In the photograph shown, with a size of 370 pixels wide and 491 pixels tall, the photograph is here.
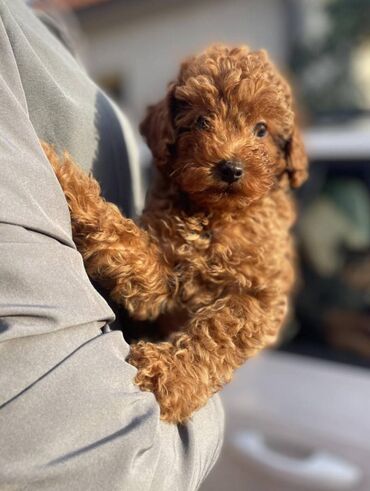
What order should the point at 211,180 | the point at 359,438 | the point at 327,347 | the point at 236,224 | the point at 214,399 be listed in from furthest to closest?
the point at 327,347
the point at 359,438
the point at 236,224
the point at 211,180
the point at 214,399

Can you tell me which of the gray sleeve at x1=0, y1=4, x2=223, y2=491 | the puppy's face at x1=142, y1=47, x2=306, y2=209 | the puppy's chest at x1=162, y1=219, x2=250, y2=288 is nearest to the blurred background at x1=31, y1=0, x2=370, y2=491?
the puppy's face at x1=142, y1=47, x2=306, y2=209

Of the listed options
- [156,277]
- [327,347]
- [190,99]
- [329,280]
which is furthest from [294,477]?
[190,99]

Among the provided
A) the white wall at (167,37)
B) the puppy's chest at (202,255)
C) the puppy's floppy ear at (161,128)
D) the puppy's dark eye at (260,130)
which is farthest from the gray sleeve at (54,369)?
the white wall at (167,37)

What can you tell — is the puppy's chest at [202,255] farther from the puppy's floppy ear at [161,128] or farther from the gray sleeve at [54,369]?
the gray sleeve at [54,369]

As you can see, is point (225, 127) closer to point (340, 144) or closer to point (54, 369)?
point (54, 369)

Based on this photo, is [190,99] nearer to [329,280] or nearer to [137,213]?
[137,213]

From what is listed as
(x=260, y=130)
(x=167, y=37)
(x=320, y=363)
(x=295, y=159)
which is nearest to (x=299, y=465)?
(x=320, y=363)

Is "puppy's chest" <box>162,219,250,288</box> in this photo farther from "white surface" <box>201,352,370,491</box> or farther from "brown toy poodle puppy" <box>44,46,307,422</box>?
"white surface" <box>201,352,370,491</box>
